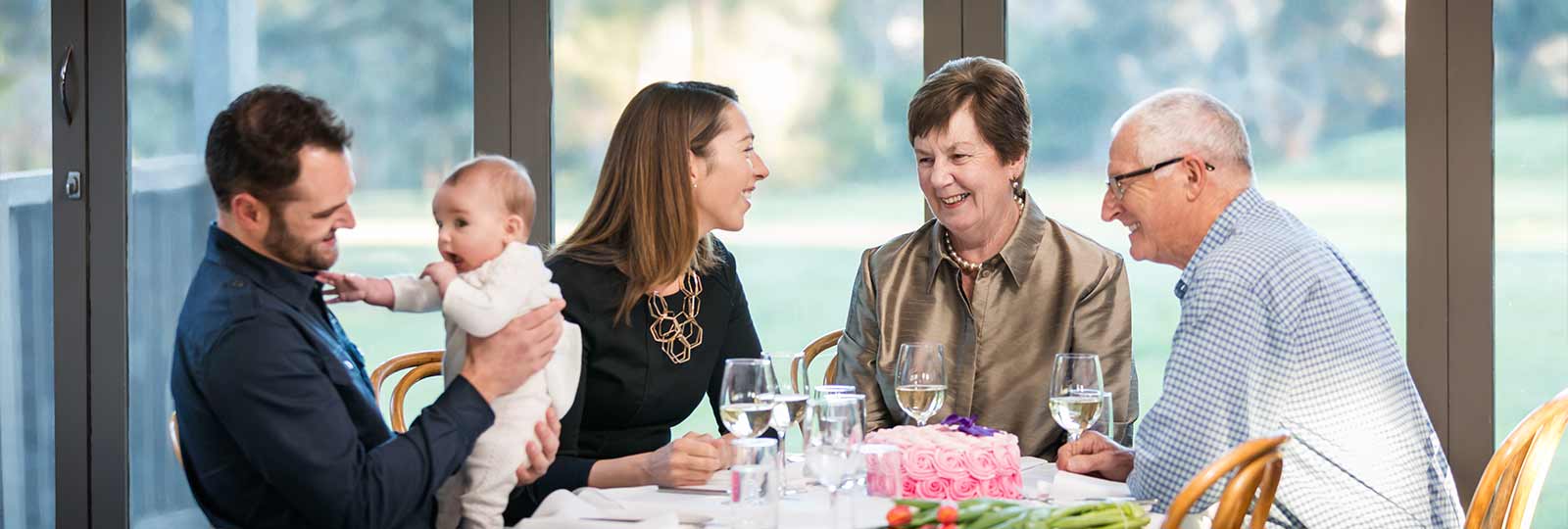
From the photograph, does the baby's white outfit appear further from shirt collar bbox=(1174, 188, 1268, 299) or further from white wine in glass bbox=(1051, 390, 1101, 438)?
shirt collar bbox=(1174, 188, 1268, 299)

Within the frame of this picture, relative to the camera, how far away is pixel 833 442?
6.24ft

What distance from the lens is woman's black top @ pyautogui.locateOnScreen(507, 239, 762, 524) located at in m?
2.62

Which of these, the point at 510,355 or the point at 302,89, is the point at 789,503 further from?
the point at 302,89

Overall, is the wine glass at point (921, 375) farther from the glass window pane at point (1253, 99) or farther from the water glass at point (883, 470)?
the glass window pane at point (1253, 99)

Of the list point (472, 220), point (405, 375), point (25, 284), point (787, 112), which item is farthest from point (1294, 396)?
point (25, 284)

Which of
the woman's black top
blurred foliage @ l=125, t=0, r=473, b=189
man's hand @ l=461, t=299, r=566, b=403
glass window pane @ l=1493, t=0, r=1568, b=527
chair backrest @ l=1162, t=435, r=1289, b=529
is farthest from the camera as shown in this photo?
blurred foliage @ l=125, t=0, r=473, b=189

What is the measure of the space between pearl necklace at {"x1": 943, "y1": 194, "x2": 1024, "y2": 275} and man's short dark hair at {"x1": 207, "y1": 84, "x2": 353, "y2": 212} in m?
1.42

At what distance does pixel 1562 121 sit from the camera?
11.2 ft

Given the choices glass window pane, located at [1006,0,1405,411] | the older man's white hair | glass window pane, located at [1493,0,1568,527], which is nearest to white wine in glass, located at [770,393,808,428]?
the older man's white hair

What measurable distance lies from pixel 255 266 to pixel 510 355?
38 centimetres

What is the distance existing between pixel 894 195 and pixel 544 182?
1.02 metres

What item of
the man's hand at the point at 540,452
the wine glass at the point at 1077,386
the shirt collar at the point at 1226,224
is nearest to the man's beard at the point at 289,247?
the man's hand at the point at 540,452

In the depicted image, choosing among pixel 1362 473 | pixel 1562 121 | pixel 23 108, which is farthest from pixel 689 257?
pixel 23 108

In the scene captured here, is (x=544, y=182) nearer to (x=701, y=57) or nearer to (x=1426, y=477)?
(x=701, y=57)
